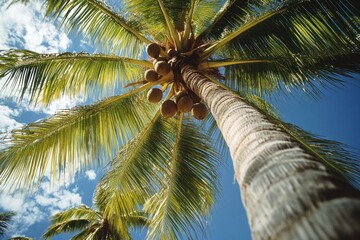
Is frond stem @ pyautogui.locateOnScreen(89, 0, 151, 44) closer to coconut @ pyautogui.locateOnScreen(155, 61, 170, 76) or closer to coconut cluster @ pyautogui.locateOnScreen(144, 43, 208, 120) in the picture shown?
coconut cluster @ pyautogui.locateOnScreen(144, 43, 208, 120)

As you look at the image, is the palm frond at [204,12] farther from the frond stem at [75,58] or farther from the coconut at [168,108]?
the coconut at [168,108]

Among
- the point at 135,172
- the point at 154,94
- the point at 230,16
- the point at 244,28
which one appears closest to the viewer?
the point at 154,94

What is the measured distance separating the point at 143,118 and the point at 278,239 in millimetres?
4774

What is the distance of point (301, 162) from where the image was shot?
110cm

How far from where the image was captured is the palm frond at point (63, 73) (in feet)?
14.0

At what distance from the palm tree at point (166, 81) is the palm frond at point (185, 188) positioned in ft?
0.06

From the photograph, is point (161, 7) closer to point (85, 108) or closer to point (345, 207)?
point (85, 108)

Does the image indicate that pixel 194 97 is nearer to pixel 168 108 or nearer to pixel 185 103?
pixel 185 103

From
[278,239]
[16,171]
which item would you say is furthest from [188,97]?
[278,239]

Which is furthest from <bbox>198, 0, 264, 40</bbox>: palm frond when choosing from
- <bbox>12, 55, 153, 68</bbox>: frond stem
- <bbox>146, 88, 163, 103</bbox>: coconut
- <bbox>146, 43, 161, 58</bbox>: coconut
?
<bbox>146, 88, 163, 103</bbox>: coconut

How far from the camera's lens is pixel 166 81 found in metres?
4.53

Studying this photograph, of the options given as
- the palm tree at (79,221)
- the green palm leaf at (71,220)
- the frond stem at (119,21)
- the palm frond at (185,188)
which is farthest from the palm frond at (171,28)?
the green palm leaf at (71,220)

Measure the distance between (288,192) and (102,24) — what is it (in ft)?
15.5

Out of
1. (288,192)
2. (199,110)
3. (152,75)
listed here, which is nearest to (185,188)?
(199,110)
